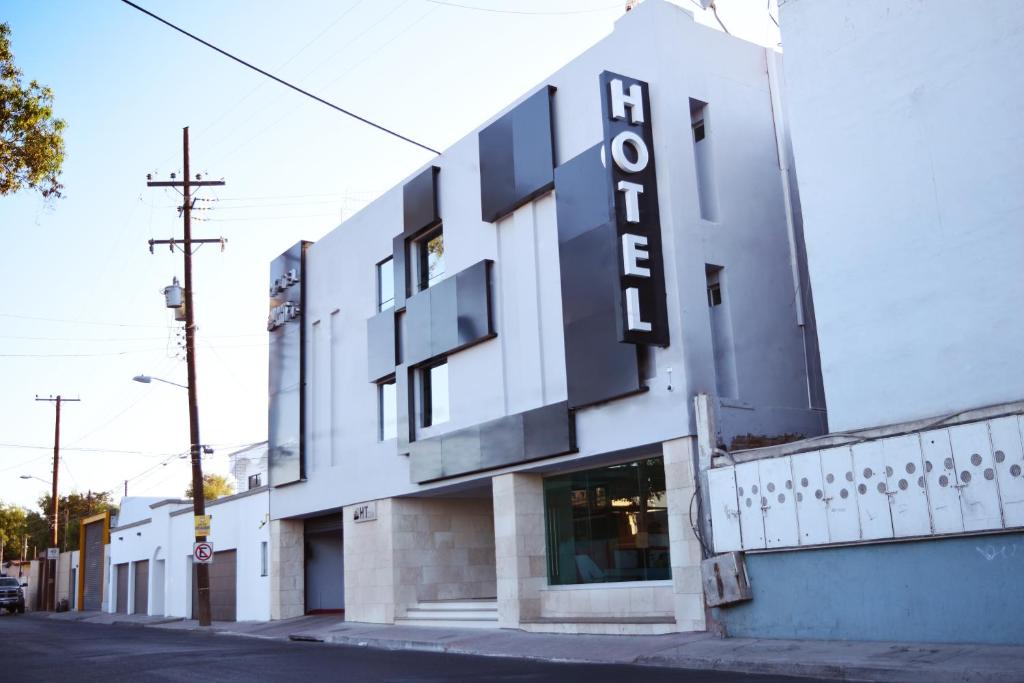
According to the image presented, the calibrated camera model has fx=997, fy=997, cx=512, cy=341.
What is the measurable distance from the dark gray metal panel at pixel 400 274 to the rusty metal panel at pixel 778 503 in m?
12.4

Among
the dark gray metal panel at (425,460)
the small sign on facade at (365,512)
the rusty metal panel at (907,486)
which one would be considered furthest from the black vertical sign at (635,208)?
the small sign on facade at (365,512)

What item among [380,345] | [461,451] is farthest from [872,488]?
[380,345]

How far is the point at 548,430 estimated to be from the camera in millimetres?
19938

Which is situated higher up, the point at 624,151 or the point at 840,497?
the point at 624,151

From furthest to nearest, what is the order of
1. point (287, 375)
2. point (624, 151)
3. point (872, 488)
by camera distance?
point (287, 375) → point (624, 151) → point (872, 488)

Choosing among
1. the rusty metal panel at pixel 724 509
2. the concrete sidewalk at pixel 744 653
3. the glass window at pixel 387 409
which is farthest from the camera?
the glass window at pixel 387 409

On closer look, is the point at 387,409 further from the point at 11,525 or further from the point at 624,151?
the point at 11,525

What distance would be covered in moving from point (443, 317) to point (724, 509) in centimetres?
951

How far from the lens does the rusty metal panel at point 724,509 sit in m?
16.2

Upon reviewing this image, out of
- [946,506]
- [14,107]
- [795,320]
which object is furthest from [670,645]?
[14,107]

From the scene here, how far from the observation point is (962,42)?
14422 mm

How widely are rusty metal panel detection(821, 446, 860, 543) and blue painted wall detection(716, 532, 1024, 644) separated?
A: 278 mm

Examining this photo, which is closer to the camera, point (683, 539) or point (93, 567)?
point (683, 539)

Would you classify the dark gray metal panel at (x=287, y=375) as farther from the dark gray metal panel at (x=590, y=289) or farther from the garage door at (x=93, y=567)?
the garage door at (x=93, y=567)
